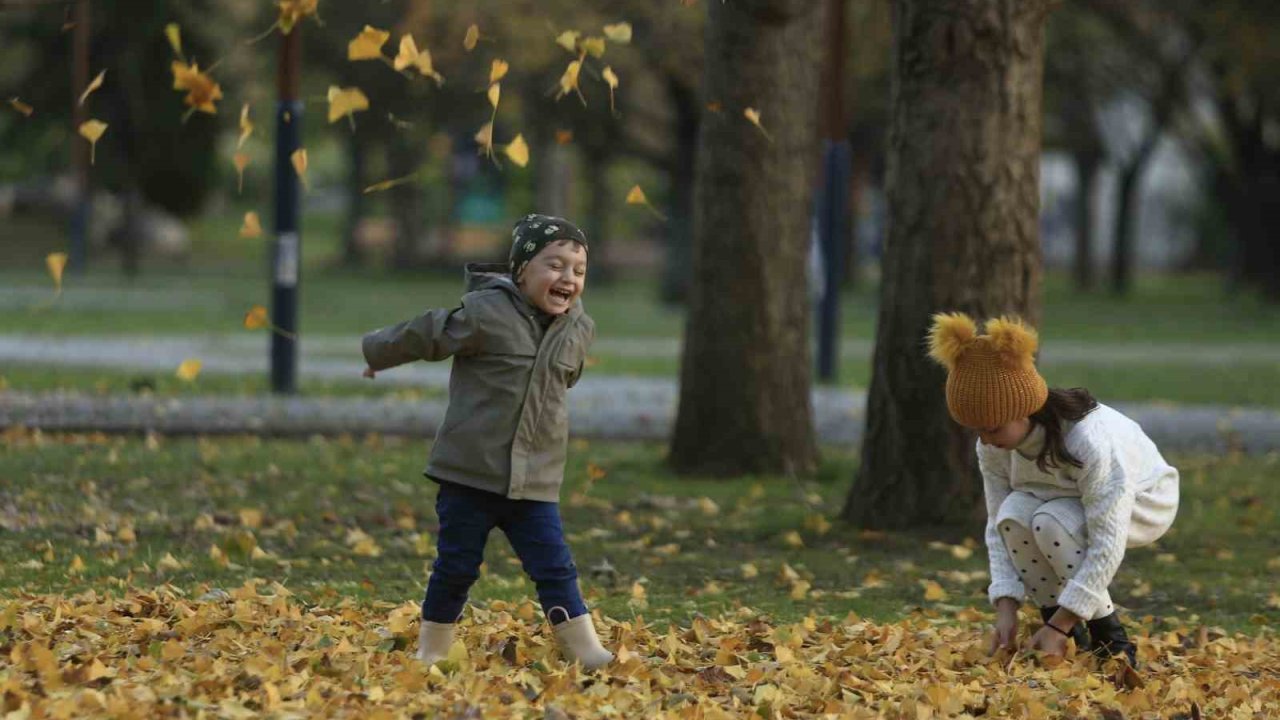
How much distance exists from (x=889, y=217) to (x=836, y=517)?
1467mm

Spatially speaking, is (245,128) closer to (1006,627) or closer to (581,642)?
(581,642)

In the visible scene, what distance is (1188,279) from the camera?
211 feet

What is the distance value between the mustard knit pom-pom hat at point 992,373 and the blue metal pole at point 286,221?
28.6 ft

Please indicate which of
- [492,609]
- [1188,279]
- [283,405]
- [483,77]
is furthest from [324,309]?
[1188,279]

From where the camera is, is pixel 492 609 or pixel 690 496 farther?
pixel 690 496

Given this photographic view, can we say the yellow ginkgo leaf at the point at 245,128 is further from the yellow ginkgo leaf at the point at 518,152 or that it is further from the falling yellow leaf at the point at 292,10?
the yellow ginkgo leaf at the point at 518,152

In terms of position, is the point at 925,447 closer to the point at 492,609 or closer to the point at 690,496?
the point at 690,496

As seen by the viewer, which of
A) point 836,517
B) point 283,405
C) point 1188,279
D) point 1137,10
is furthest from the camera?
point 1188,279

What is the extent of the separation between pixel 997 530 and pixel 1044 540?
0.88 feet

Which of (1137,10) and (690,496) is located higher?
(1137,10)

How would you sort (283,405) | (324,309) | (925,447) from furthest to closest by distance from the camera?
(324,309) < (283,405) < (925,447)

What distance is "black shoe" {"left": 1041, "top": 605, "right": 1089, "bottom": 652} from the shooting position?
21.1ft

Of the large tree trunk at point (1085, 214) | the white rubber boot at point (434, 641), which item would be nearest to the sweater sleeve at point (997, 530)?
the white rubber boot at point (434, 641)

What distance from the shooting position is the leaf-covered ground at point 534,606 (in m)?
5.46
